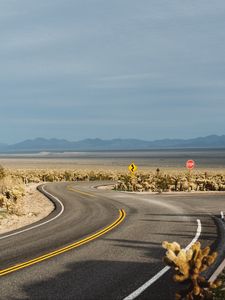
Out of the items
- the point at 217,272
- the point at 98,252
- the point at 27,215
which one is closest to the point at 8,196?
the point at 27,215

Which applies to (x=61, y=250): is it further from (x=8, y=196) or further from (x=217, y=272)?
(x=8, y=196)

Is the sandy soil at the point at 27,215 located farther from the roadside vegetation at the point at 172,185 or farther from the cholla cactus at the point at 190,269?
the roadside vegetation at the point at 172,185

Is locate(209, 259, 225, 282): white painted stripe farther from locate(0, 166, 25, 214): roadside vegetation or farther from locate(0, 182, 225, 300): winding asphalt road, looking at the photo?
locate(0, 166, 25, 214): roadside vegetation

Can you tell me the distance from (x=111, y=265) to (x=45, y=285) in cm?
228

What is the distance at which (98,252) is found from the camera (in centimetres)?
1412

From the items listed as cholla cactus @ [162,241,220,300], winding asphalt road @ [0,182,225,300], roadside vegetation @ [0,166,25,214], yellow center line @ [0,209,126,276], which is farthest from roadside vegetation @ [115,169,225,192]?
cholla cactus @ [162,241,220,300]

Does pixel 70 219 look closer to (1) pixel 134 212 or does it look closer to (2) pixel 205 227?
(1) pixel 134 212

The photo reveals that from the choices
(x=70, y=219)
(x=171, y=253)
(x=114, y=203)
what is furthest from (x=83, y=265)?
(x=114, y=203)

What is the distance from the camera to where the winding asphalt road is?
10.3m

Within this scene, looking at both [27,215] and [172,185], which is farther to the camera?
[172,185]

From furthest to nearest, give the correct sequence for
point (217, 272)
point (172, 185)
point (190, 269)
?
point (172, 185)
point (217, 272)
point (190, 269)

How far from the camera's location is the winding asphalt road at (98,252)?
10.3 meters

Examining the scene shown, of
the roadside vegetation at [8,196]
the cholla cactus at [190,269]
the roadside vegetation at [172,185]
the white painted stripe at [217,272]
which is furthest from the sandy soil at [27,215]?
the roadside vegetation at [172,185]

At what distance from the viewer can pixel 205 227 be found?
18641mm
